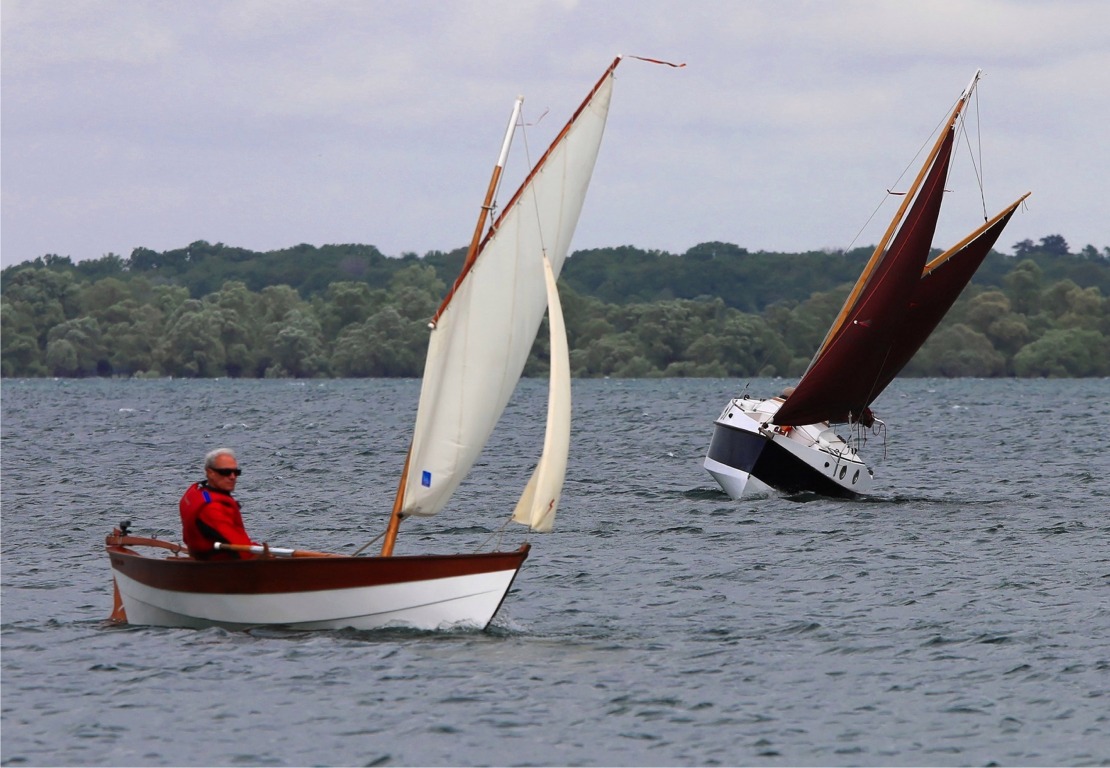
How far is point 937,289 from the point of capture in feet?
128

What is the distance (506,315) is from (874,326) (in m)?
20.2

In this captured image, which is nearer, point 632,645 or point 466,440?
point 466,440

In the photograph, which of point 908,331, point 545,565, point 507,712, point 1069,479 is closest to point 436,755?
point 507,712

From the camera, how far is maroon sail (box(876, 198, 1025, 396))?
38062 millimetres

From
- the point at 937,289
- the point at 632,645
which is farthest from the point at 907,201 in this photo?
the point at 632,645

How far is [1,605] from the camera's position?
80.1 ft

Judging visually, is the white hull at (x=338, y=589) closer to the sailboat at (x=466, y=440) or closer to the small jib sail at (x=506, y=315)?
the sailboat at (x=466, y=440)

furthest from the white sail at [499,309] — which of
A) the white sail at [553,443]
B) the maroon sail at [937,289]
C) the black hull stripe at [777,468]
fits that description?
the black hull stripe at [777,468]

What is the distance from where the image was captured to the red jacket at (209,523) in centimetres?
2056

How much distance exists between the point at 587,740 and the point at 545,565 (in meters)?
11.8

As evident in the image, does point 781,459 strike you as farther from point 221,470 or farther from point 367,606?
point 221,470

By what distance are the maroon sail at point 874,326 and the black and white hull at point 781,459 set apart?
23.2 inches

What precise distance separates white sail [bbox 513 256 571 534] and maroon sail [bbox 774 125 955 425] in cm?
1987

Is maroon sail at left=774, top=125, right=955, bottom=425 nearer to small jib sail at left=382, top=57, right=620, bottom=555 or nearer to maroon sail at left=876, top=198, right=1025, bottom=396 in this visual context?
maroon sail at left=876, top=198, right=1025, bottom=396
